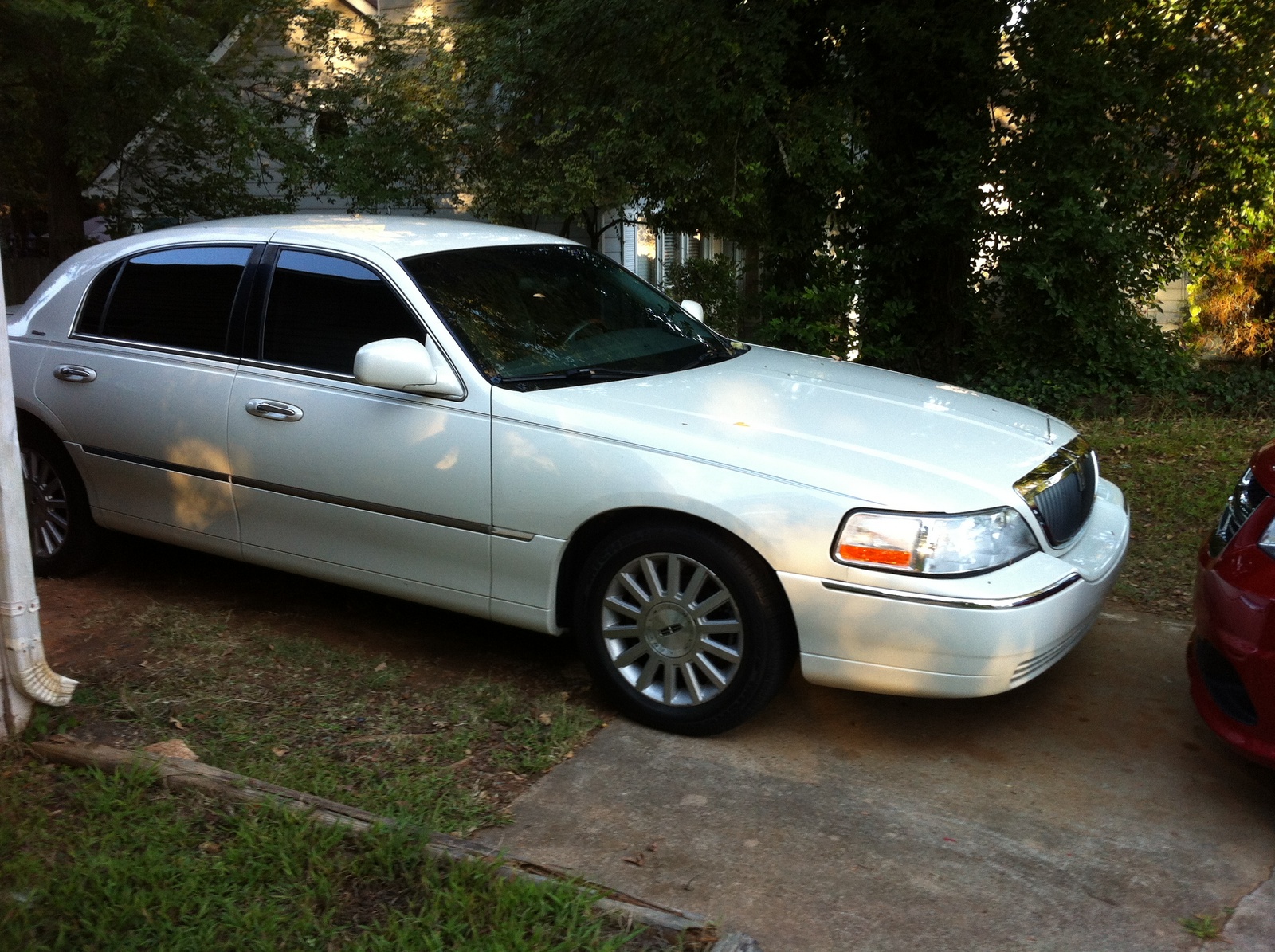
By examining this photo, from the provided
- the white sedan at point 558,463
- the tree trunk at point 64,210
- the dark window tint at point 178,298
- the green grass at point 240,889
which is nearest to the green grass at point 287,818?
the green grass at point 240,889

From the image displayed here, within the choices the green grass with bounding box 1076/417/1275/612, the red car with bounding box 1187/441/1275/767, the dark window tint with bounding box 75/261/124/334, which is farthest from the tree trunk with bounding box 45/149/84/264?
the red car with bounding box 1187/441/1275/767

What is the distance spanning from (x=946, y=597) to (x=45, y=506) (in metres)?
4.24

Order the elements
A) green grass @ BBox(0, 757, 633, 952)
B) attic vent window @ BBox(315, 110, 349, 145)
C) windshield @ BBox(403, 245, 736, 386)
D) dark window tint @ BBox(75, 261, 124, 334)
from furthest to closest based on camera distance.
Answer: attic vent window @ BBox(315, 110, 349, 145)
dark window tint @ BBox(75, 261, 124, 334)
windshield @ BBox(403, 245, 736, 386)
green grass @ BBox(0, 757, 633, 952)

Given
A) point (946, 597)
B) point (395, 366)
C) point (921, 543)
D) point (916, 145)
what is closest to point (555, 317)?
point (395, 366)

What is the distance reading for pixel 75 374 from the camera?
17.3 feet

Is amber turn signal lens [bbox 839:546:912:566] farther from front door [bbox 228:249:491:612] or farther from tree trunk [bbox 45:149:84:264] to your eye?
tree trunk [bbox 45:149:84:264]

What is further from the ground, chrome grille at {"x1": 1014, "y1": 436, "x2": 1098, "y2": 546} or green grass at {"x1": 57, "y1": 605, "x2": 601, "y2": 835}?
chrome grille at {"x1": 1014, "y1": 436, "x2": 1098, "y2": 546}

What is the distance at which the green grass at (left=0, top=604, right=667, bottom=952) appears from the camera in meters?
2.96

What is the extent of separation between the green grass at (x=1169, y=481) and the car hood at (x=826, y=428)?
4.60 feet

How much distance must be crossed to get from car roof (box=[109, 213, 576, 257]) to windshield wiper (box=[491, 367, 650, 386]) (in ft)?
2.56

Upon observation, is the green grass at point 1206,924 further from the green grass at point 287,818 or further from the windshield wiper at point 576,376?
the windshield wiper at point 576,376

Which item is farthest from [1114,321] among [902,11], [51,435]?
[51,435]

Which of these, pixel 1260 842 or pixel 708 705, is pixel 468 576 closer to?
pixel 708 705

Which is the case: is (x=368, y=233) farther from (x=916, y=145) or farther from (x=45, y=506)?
(x=916, y=145)
